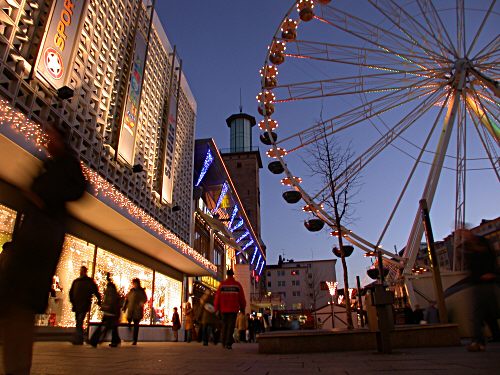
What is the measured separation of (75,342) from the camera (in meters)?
10.1

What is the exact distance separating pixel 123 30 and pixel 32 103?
23.8ft

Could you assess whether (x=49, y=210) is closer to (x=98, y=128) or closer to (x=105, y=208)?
(x=105, y=208)

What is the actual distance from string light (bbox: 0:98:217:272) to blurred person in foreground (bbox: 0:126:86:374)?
702mm

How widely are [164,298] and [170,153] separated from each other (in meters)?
7.38

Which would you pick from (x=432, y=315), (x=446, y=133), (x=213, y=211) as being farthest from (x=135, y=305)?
(x=213, y=211)

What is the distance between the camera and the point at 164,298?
21.2 meters

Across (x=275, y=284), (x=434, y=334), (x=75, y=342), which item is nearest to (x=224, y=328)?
(x=75, y=342)

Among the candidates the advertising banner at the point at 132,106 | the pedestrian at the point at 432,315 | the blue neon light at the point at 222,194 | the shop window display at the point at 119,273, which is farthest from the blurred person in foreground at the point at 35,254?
the blue neon light at the point at 222,194

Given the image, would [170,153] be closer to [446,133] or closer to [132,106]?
[132,106]

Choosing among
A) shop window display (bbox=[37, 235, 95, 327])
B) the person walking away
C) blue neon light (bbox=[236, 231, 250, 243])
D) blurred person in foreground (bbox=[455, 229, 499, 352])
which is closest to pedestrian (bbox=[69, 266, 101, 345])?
shop window display (bbox=[37, 235, 95, 327])

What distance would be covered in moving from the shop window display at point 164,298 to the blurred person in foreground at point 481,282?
15836 mm

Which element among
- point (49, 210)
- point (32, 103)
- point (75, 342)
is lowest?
point (75, 342)

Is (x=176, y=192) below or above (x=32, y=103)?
above

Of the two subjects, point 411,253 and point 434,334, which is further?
point 411,253
